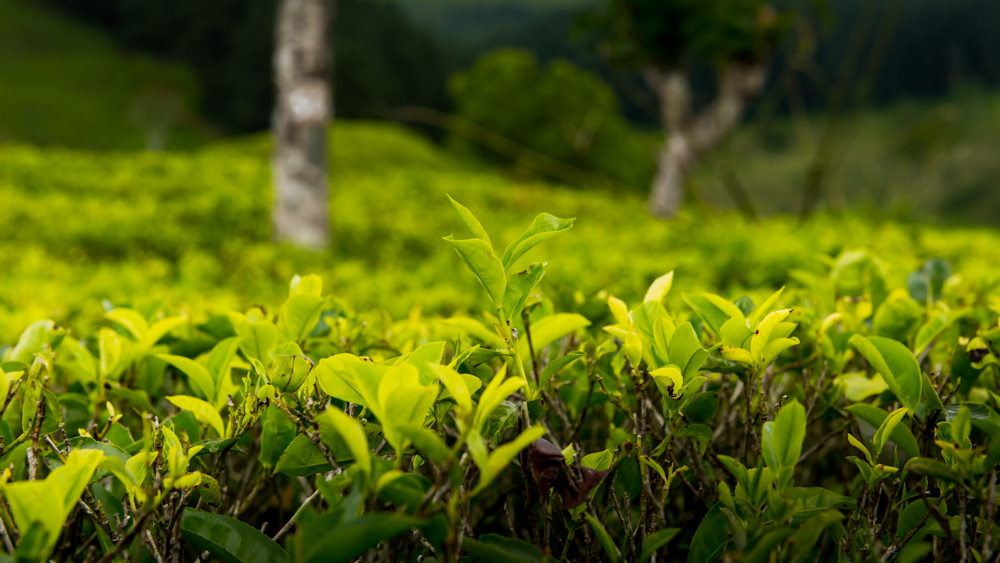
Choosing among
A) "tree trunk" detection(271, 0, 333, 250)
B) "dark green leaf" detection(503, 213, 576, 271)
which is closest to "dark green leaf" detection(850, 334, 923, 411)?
"dark green leaf" detection(503, 213, 576, 271)

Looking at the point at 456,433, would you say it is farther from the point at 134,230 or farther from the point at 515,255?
the point at 134,230

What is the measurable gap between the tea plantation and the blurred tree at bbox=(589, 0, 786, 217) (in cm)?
691

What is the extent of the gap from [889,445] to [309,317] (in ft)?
3.55

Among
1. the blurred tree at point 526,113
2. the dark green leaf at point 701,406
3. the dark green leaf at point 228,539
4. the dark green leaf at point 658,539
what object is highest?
the blurred tree at point 526,113

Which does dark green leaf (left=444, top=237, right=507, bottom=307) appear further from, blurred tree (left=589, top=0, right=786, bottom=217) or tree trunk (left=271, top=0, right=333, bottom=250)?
blurred tree (left=589, top=0, right=786, bottom=217)

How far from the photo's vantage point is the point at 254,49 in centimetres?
4412

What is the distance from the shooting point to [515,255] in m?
0.84

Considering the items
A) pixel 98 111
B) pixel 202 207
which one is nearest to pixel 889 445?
pixel 202 207

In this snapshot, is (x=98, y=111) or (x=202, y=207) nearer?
(x=202, y=207)

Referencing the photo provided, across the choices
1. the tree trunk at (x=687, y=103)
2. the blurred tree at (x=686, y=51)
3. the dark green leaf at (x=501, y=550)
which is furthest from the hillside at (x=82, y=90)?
the dark green leaf at (x=501, y=550)

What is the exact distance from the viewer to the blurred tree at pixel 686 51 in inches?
329

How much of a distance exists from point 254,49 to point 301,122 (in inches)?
1754

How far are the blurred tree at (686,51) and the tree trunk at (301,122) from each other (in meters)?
4.31

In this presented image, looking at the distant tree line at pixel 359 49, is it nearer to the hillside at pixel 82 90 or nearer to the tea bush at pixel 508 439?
the hillside at pixel 82 90
